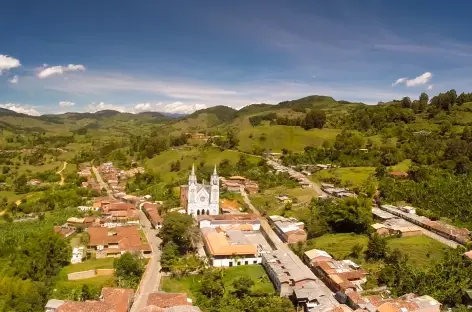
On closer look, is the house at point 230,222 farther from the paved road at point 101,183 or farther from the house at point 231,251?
the paved road at point 101,183

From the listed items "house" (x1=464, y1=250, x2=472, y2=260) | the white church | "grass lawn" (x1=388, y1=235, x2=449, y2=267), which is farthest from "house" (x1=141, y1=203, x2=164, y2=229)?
"house" (x1=464, y1=250, x2=472, y2=260)

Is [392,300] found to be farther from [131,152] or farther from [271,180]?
[131,152]

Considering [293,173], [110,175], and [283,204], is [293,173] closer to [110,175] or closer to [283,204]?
[283,204]

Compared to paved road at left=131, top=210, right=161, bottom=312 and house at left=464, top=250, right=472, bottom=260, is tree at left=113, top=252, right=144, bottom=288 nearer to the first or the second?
paved road at left=131, top=210, right=161, bottom=312

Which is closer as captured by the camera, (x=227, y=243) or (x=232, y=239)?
(x=227, y=243)

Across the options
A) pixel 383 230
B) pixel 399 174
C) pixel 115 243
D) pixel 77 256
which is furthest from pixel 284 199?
pixel 77 256

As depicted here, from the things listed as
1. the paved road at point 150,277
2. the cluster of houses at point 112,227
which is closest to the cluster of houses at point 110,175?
the cluster of houses at point 112,227
